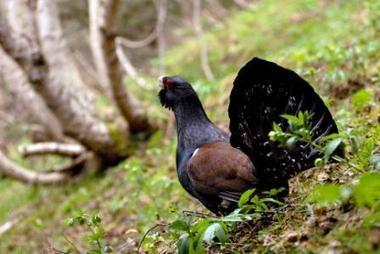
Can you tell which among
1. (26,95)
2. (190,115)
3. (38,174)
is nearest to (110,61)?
(26,95)

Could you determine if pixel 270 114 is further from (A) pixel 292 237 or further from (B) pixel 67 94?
(B) pixel 67 94

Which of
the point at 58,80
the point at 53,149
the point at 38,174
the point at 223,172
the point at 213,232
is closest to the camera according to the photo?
the point at 213,232

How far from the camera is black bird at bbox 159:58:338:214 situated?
11.1 ft

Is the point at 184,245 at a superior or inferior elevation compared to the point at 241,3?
inferior

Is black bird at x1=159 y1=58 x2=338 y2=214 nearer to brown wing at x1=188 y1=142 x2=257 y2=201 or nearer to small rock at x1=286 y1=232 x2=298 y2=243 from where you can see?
brown wing at x1=188 y1=142 x2=257 y2=201

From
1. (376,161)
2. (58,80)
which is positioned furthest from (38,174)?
(376,161)

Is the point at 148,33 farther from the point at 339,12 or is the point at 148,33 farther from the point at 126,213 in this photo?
the point at 126,213

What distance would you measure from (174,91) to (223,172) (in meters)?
0.97

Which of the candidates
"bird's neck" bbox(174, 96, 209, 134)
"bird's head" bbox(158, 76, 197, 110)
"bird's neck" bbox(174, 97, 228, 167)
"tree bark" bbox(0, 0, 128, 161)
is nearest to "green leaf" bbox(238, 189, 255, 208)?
"bird's neck" bbox(174, 97, 228, 167)

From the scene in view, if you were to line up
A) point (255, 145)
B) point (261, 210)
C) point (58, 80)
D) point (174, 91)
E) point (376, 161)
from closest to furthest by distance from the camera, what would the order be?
point (376, 161), point (261, 210), point (255, 145), point (174, 91), point (58, 80)

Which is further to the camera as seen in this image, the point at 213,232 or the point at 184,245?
the point at 184,245

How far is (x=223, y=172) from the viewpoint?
3.64 m

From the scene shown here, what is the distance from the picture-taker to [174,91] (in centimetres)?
440

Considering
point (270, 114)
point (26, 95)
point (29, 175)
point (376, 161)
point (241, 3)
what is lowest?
point (29, 175)
